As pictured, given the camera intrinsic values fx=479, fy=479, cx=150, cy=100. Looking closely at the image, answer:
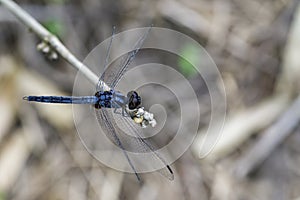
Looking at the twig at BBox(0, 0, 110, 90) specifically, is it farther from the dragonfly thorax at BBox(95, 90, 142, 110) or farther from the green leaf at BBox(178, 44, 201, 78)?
the green leaf at BBox(178, 44, 201, 78)

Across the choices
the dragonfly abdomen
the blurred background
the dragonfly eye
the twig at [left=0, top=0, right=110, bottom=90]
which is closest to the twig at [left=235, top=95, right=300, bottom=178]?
the blurred background

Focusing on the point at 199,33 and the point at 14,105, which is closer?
the point at 14,105

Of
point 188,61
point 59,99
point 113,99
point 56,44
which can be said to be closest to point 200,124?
point 188,61

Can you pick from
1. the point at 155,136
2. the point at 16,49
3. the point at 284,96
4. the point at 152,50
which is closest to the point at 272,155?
the point at 284,96

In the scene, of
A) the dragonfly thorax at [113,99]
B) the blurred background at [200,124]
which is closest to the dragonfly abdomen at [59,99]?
the dragonfly thorax at [113,99]

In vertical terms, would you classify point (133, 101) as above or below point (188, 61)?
below

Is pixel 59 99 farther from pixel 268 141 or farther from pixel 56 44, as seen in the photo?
pixel 268 141

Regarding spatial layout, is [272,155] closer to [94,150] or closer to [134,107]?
[94,150]
